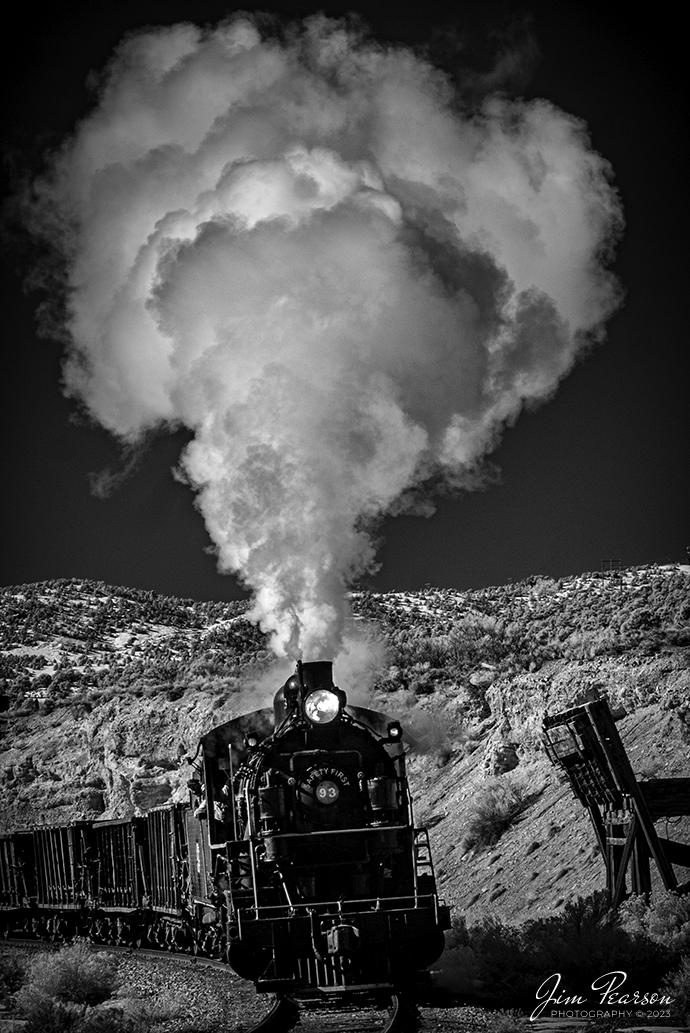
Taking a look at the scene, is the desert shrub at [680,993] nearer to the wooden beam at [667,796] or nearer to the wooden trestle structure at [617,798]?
the wooden trestle structure at [617,798]

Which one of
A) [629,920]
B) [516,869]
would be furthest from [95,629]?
[629,920]

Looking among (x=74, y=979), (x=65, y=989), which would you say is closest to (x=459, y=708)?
(x=74, y=979)

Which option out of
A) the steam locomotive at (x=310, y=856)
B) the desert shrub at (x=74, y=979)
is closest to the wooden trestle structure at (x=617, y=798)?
the steam locomotive at (x=310, y=856)

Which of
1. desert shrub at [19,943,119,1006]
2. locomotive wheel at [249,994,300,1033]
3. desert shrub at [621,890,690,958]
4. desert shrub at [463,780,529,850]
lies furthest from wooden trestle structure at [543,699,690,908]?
desert shrub at [19,943,119,1006]

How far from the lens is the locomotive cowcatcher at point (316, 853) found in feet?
49.1

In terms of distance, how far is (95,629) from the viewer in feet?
280

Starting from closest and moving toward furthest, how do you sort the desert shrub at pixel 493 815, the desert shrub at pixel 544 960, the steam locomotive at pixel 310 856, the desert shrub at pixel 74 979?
the steam locomotive at pixel 310 856
the desert shrub at pixel 544 960
the desert shrub at pixel 74 979
the desert shrub at pixel 493 815

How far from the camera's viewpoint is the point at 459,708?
1419 inches

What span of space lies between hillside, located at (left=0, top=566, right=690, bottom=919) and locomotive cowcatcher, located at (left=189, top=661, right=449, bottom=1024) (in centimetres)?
544

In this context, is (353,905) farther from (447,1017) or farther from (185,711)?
(185,711)

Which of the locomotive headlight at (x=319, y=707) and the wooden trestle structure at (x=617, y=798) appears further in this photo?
the wooden trestle structure at (x=617, y=798)

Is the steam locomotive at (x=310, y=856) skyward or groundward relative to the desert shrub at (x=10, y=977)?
skyward

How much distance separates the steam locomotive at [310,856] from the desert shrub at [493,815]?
395 inches

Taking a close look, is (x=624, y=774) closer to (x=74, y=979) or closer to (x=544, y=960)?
(x=544, y=960)
